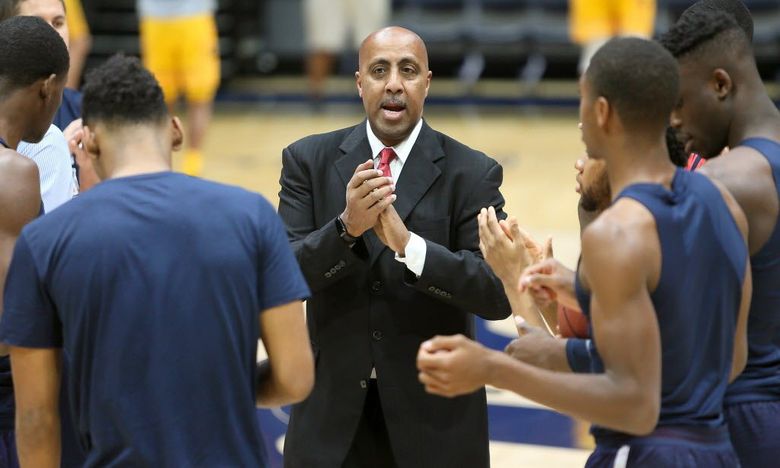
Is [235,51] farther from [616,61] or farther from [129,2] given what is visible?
[616,61]

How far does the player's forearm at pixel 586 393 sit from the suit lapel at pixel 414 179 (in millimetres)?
1188

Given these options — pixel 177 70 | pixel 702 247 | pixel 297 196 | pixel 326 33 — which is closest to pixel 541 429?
pixel 297 196

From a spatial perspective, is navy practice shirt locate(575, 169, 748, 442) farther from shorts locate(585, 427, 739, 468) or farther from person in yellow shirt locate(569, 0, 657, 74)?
person in yellow shirt locate(569, 0, 657, 74)

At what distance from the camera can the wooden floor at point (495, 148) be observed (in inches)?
413

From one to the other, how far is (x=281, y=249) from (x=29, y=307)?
0.62 meters

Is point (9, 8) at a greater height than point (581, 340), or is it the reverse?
point (9, 8)

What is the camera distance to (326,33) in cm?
1468

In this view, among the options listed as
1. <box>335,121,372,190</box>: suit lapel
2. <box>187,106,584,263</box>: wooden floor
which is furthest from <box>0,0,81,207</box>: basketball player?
<box>187,106,584,263</box>: wooden floor

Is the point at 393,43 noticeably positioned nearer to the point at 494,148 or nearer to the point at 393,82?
the point at 393,82

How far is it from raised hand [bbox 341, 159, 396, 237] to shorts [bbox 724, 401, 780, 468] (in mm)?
1167

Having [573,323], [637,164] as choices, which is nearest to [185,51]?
[573,323]

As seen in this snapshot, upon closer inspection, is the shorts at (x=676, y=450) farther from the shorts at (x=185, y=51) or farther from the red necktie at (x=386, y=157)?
the shorts at (x=185, y=51)

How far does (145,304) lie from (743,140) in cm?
173

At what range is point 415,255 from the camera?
12.5 feet
